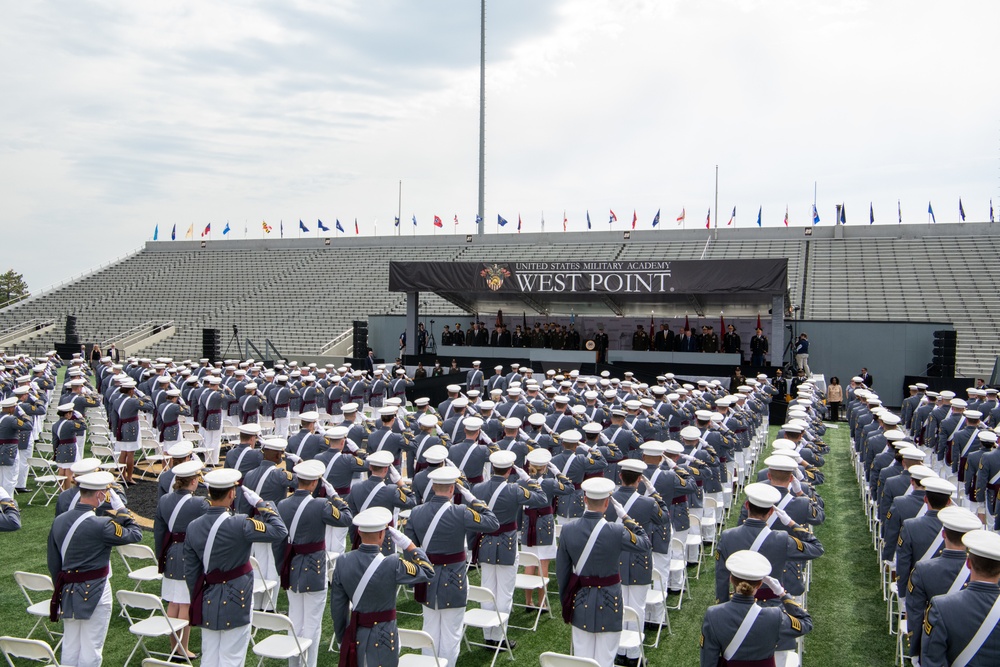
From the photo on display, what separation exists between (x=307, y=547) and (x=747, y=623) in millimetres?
3818

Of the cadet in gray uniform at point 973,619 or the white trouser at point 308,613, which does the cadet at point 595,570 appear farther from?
the white trouser at point 308,613

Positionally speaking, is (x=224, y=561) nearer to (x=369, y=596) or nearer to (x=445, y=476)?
(x=369, y=596)

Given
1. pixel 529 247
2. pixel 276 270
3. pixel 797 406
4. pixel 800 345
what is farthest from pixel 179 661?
pixel 276 270

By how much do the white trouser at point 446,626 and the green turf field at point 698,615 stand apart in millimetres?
585

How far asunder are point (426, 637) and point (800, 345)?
21.3 meters

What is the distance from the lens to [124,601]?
616cm

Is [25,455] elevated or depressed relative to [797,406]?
depressed

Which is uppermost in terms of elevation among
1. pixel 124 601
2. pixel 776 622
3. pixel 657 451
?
pixel 657 451

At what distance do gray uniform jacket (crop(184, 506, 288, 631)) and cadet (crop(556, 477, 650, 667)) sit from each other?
235cm

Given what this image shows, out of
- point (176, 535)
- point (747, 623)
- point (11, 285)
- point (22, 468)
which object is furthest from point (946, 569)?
point (11, 285)

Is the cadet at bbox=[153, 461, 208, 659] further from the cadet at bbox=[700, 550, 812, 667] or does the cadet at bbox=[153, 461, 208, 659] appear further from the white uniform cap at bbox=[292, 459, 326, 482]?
the cadet at bbox=[700, 550, 812, 667]

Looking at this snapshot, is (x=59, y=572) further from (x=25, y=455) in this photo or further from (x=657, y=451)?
(x=25, y=455)

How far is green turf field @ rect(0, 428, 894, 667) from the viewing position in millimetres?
6943

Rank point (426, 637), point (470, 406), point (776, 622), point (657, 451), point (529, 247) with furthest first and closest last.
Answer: point (529, 247) → point (470, 406) → point (657, 451) → point (426, 637) → point (776, 622)
